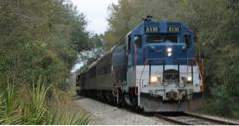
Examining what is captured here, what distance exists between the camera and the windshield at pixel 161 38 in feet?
70.8

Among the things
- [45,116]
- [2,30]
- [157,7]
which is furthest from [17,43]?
[157,7]

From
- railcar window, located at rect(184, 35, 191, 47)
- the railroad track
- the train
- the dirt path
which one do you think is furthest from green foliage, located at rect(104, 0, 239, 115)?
the dirt path

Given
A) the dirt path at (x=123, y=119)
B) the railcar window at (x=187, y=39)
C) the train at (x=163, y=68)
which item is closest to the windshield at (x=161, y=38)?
the train at (x=163, y=68)

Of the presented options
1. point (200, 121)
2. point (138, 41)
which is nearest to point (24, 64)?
point (200, 121)

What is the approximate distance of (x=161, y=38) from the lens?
21609mm

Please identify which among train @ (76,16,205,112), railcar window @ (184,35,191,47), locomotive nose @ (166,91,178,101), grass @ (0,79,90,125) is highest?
railcar window @ (184,35,191,47)

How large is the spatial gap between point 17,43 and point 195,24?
48.9 feet

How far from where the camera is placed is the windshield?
70.8ft

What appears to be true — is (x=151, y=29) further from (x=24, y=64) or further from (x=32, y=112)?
(x=32, y=112)

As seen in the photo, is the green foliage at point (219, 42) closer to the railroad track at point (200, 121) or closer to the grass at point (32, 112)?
the railroad track at point (200, 121)

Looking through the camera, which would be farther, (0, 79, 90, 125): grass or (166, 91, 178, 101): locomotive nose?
(166, 91, 178, 101): locomotive nose

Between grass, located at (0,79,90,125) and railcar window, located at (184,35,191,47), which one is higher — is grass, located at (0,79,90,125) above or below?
below

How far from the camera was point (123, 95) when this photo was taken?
25109 millimetres

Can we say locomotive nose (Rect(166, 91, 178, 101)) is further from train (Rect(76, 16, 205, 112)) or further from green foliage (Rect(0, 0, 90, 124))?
green foliage (Rect(0, 0, 90, 124))
